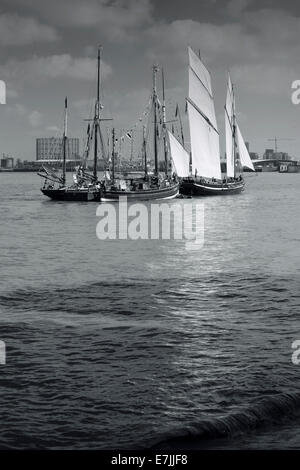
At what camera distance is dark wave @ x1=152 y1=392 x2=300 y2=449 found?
11.9 m

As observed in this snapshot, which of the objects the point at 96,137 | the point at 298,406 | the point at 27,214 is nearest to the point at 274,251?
the point at 298,406

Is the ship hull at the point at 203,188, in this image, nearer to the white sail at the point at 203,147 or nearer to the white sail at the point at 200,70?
the white sail at the point at 203,147

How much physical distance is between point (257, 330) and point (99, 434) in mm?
7975

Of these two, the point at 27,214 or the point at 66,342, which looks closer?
the point at 66,342

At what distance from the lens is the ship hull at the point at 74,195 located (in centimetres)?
9000

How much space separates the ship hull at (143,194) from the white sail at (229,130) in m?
25.5

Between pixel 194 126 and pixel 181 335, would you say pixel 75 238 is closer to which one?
pixel 181 335

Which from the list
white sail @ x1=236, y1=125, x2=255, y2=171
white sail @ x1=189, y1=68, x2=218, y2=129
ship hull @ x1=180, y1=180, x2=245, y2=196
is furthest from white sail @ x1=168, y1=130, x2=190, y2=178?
white sail @ x1=236, y1=125, x2=255, y2=171

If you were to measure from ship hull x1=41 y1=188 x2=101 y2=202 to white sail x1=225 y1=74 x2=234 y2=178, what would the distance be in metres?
40.6

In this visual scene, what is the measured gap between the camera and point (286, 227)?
2242 inches

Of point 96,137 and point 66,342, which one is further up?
point 96,137

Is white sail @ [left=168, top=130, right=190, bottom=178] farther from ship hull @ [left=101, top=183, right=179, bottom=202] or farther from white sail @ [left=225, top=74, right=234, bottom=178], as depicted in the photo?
white sail @ [left=225, top=74, right=234, bottom=178]

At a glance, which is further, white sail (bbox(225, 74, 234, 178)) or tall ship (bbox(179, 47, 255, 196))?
white sail (bbox(225, 74, 234, 178))
